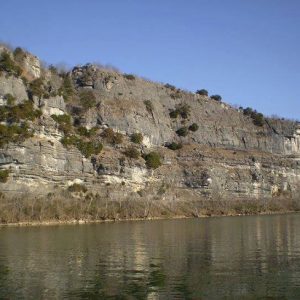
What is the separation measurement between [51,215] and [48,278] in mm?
51120

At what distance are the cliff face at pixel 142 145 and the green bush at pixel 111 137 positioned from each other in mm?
567

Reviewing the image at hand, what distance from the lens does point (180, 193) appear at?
101812 millimetres

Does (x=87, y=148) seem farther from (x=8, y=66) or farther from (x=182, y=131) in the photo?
(x=182, y=131)

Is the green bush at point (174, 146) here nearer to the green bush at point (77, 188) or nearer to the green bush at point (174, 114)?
the green bush at point (174, 114)

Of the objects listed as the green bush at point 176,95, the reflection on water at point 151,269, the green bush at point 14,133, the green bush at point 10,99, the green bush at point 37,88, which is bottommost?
the reflection on water at point 151,269

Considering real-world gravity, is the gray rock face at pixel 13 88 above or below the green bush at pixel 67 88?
below

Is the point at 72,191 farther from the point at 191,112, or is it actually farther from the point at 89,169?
the point at 191,112

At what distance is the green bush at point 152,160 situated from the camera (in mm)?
101062

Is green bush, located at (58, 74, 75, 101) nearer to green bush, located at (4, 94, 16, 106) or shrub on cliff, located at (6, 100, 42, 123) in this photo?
shrub on cliff, located at (6, 100, 42, 123)

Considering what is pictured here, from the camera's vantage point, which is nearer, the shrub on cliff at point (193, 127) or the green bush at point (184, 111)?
the shrub on cliff at point (193, 127)

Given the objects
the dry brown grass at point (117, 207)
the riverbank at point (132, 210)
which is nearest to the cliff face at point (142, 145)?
the dry brown grass at point (117, 207)

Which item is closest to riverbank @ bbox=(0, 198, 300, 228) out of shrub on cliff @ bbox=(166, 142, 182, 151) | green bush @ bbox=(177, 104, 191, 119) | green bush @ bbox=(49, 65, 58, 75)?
shrub on cliff @ bbox=(166, 142, 182, 151)

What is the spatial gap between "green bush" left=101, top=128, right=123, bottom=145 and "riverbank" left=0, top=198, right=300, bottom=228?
1632cm

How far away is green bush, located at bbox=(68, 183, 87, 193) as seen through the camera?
274 ft
